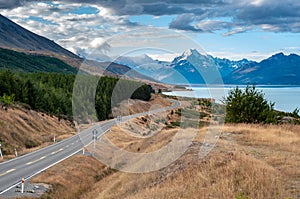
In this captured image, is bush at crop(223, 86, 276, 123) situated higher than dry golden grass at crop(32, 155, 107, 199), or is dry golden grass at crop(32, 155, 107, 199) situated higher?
bush at crop(223, 86, 276, 123)

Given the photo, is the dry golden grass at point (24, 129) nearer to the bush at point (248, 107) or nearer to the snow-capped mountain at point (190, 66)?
the snow-capped mountain at point (190, 66)

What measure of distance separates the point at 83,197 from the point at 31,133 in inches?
1243

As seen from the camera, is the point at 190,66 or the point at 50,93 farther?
the point at 50,93

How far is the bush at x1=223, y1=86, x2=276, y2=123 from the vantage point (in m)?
35.5

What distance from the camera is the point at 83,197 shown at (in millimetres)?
20453

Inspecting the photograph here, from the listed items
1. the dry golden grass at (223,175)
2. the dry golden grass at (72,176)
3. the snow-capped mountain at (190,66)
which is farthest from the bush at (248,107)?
the snow-capped mountain at (190,66)

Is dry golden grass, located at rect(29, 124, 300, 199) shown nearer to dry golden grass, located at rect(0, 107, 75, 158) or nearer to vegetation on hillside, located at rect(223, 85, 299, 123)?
vegetation on hillside, located at rect(223, 85, 299, 123)

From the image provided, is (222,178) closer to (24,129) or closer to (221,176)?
(221,176)

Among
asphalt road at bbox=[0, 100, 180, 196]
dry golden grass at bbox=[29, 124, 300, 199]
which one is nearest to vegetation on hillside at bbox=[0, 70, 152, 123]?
asphalt road at bbox=[0, 100, 180, 196]

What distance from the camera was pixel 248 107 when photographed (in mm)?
35969

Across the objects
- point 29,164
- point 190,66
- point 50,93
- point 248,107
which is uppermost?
point 190,66

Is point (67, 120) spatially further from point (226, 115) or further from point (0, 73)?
point (226, 115)

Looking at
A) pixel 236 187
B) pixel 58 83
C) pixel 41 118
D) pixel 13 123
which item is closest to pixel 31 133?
pixel 13 123

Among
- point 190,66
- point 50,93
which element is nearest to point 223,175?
point 190,66
